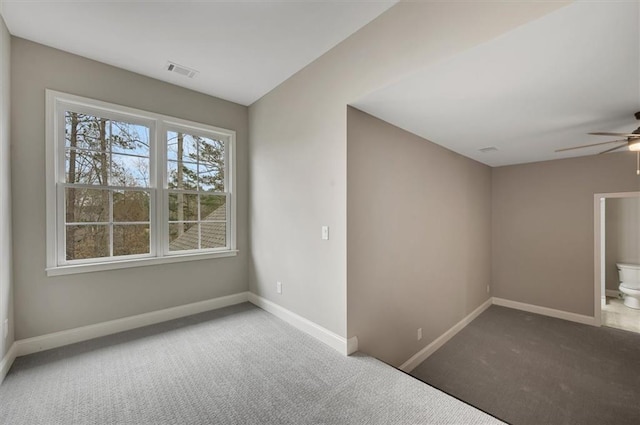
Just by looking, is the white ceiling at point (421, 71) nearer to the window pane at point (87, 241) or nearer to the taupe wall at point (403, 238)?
the taupe wall at point (403, 238)

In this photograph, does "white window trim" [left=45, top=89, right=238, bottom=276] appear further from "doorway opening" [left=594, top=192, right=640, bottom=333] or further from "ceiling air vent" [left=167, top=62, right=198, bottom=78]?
"doorway opening" [left=594, top=192, right=640, bottom=333]

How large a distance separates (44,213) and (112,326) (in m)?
1.27

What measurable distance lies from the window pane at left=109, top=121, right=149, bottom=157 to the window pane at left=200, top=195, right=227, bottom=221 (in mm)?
836

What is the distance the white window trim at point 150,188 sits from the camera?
2.45 metres

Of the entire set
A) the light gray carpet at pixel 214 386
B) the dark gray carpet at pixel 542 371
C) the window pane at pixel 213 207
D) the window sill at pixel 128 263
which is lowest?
the dark gray carpet at pixel 542 371

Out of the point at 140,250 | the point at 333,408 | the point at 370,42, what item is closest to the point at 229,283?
the point at 140,250

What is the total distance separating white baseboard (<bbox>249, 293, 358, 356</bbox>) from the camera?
236cm

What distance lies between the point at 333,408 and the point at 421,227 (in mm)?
2166

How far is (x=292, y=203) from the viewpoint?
2971 mm

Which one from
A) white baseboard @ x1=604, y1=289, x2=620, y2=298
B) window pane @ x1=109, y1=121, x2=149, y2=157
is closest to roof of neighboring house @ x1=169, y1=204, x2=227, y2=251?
window pane @ x1=109, y1=121, x2=149, y2=157

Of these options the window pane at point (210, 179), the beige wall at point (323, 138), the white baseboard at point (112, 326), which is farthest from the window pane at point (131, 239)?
the beige wall at point (323, 138)

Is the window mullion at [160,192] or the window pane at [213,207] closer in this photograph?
the window mullion at [160,192]

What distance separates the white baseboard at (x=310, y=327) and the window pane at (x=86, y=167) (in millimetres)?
2252

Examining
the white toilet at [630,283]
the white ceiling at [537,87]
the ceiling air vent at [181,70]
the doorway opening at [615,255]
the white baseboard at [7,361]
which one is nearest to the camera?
the white ceiling at [537,87]
